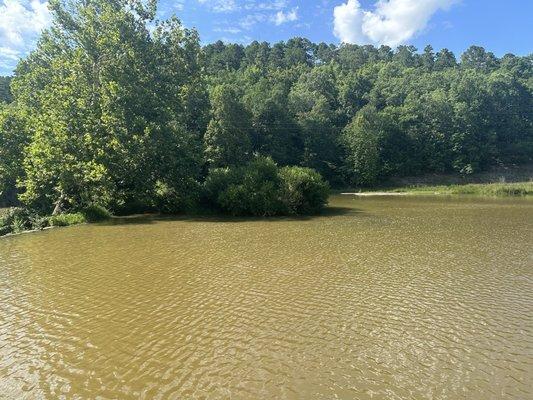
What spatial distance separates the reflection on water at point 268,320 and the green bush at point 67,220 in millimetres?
8180

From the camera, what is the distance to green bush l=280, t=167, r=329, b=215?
3491cm

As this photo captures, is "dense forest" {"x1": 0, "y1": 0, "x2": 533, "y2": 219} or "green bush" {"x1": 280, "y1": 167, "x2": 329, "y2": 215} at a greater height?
"dense forest" {"x1": 0, "y1": 0, "x2": 533, "y2": 219}

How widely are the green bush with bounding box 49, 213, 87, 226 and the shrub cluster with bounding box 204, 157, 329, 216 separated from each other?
10719mm

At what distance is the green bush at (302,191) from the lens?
3491cm

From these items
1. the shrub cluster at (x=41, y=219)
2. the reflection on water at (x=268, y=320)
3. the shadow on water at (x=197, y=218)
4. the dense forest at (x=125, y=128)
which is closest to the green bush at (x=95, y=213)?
the shrub cluster at (x=41, y=219)

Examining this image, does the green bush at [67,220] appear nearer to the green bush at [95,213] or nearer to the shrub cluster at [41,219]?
the shrub cluster at [41,219]

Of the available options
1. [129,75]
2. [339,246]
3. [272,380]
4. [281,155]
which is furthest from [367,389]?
[281,155]

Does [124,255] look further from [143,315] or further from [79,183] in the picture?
[79,183]

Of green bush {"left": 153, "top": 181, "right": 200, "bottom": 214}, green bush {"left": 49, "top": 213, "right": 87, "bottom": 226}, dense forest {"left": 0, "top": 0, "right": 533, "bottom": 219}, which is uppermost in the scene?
dense forest {"left": 0, "top": 0, "right": 533, "bottom": 219}

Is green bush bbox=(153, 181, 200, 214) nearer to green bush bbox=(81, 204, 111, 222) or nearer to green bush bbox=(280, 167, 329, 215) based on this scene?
green bush bbox=(81, 204, 111, 222)

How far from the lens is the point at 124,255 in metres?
18.8

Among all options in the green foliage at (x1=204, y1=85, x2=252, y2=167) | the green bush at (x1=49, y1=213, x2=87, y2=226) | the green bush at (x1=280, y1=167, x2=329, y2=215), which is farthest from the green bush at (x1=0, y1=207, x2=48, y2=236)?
the green foliage at (x1=204, y1=85, x2=252, y2=167)

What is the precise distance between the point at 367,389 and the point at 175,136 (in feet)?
106

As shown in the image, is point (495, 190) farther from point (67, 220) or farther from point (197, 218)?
point (67, 220)
